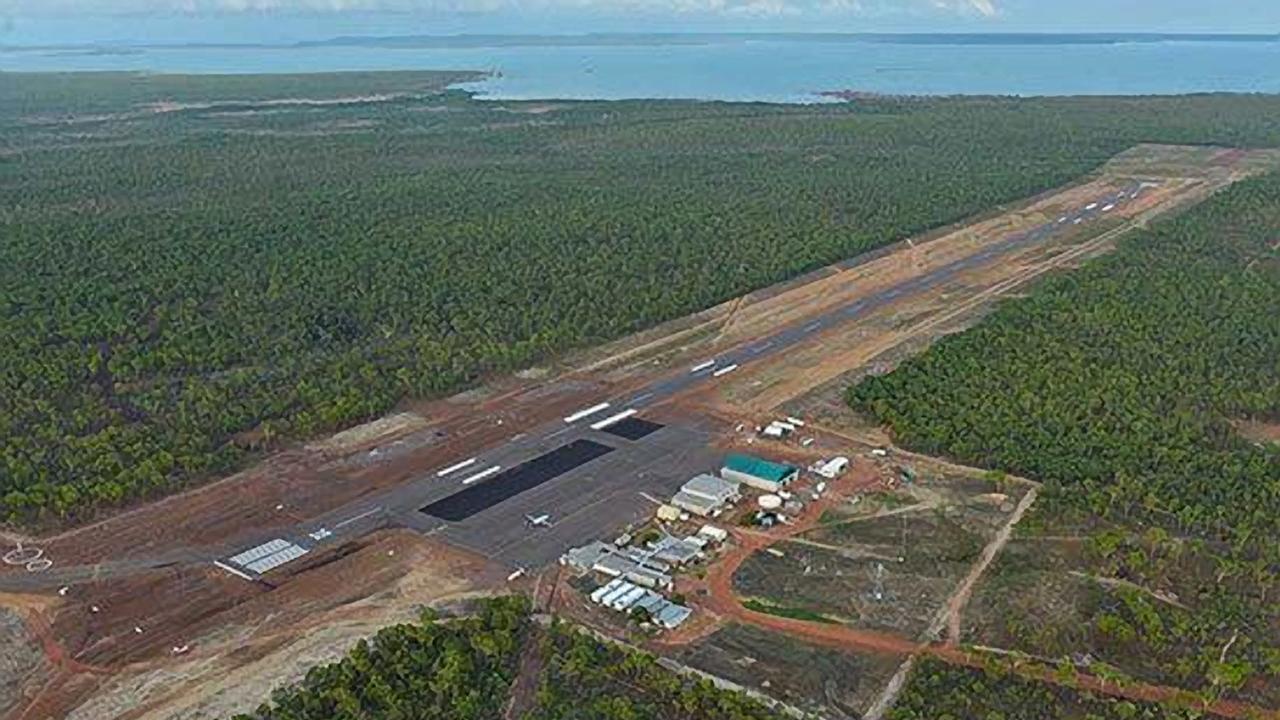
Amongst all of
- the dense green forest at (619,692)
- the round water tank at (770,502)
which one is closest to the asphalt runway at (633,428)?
the round water tank at (770,502)

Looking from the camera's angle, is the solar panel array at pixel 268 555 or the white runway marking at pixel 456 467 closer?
the solar panel array at pixel 268 555

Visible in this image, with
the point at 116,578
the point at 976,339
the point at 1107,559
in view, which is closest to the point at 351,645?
the point at 116,578

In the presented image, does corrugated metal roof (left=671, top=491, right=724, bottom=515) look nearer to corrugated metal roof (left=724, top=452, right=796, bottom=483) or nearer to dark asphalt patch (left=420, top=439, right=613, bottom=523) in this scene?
corrugated metal roof (left=724, top=452, right=796, bottom=483)

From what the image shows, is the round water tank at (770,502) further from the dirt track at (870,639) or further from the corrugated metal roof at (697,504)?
the corrugated metal roof at (697,504)

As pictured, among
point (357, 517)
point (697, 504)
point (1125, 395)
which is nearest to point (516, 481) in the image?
point (357, 517)

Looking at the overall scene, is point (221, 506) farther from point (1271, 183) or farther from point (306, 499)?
point (1271, 183)

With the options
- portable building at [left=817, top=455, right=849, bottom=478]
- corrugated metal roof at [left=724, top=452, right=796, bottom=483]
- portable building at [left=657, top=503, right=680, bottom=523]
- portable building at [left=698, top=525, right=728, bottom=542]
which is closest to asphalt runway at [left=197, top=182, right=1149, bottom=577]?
portable building at [left=657, top=503, right=680, bottom=523]

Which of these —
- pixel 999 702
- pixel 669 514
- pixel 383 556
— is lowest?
pixel 999 702

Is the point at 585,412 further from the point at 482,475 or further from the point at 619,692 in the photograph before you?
the point at 619,692
